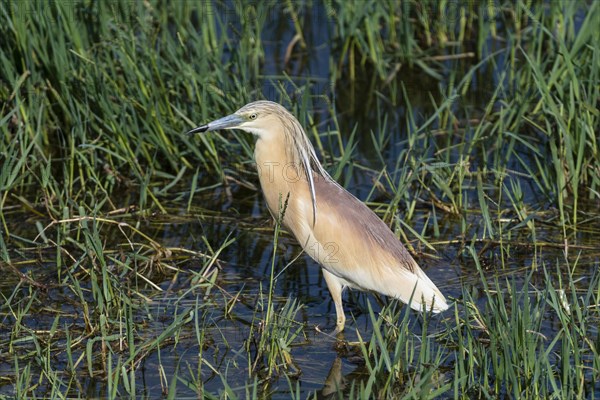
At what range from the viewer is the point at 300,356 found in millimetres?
4730

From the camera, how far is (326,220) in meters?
5.09

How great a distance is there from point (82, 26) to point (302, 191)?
2.06 meters

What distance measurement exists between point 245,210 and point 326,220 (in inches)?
53.5

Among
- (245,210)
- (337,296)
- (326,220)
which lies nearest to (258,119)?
(326,220)

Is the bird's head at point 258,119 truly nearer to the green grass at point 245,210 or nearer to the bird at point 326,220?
the bird at point 326,220

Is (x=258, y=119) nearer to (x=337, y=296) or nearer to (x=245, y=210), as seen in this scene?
(x=337, y=296)

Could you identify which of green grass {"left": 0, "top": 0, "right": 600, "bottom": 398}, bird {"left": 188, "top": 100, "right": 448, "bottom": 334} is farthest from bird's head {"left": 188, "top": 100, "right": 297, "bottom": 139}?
green grass {"left": 0, "top": 0, "right": 600, "bottom": 398}

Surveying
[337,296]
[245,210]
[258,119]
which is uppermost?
[258,119]

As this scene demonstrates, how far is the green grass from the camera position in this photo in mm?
4395

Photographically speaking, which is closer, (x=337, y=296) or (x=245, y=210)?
(x=337, y=296)

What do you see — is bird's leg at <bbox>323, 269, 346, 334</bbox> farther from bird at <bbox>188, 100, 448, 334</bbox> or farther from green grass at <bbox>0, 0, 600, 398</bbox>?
green grass at <bbox>0, 0, 600, 398</bbox>

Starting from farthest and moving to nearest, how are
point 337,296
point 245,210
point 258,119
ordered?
point 245,210
point 337,296
point 258,119

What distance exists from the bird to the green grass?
0.18m

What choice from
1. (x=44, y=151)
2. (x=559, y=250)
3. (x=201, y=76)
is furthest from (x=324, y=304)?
(x=44, y=151)
